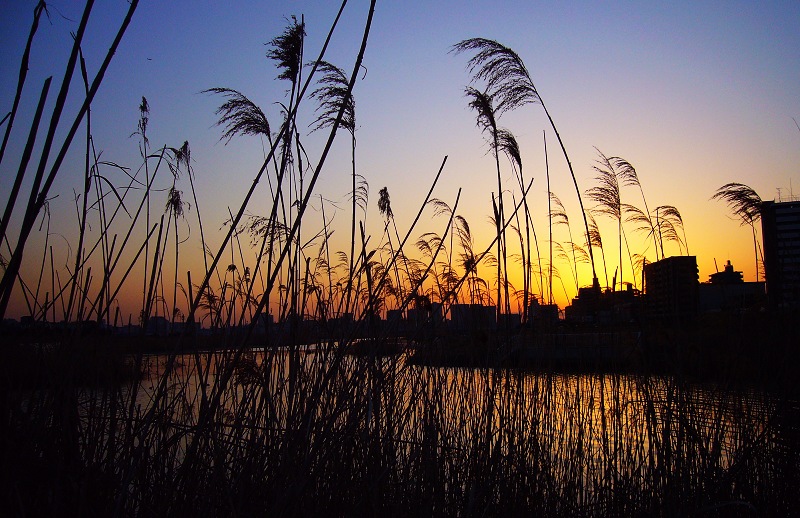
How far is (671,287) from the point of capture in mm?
3424

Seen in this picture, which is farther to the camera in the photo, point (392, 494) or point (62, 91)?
point (392, 494)

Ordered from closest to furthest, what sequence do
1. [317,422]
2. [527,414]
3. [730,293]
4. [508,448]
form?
[317,422], [508,448], [527,414], [730,293]

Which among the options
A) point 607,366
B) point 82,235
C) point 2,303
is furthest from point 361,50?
point 607,366

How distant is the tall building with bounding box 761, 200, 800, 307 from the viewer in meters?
3.65

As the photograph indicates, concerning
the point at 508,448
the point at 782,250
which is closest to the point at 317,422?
the point at 508,448

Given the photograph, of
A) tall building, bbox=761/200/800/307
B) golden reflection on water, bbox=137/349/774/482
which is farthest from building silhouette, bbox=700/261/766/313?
golden reflection on water, bbox=137/349/774/482

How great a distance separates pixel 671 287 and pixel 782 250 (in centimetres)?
101

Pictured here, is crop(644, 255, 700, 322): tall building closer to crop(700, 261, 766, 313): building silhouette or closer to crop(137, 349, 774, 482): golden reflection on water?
crop(700, 261, 766, 313): building silhouette

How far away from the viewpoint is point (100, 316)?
5.27 ft

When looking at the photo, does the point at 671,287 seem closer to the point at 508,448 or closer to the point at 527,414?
the point at 527,414

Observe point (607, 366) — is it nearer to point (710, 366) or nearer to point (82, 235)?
point (710, 366)

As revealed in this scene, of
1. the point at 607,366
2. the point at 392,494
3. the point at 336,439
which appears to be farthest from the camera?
the point at 607,366

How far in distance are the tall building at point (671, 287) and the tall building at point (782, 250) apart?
1.52ft

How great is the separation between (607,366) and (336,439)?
3.38 meters
